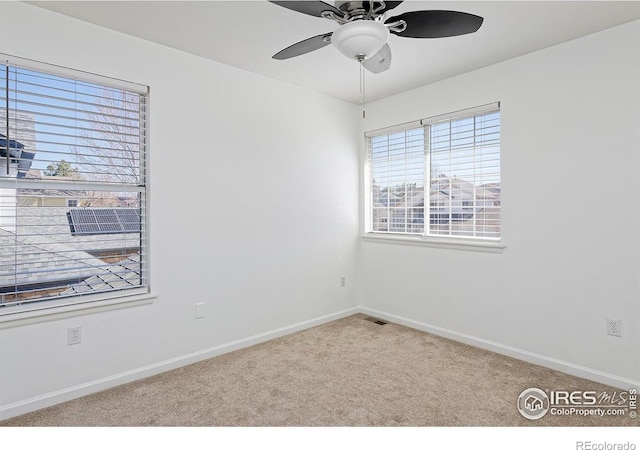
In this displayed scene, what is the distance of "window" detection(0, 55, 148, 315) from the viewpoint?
2.20m

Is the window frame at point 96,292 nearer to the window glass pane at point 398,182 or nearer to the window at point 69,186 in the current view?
the window at point 69,186

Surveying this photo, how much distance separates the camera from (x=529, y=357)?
114 inches

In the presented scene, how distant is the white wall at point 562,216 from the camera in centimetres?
244

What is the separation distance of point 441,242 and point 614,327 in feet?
4.50

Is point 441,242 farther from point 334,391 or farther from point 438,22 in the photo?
point 438,22

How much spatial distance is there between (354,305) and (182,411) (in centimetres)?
236

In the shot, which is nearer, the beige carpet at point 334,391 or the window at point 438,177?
the beige carpet at point 334,391

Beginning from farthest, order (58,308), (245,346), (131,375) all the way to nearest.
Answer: (245,346)
(131,375)
(58,308)

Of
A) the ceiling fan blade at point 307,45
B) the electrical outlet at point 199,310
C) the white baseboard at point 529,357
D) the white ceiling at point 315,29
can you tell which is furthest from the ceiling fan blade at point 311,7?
the white baseboard at point 529,357

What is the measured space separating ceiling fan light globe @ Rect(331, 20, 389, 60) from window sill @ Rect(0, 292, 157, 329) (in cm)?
210

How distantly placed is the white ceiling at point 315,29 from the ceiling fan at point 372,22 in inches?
19.4

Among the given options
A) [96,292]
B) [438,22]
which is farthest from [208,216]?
[438,22]

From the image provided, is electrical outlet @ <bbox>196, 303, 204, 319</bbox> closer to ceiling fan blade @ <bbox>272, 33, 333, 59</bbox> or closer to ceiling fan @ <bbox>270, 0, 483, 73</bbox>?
ceiling fan blade @ <bbox>272, 33, 333, 59</bbox>

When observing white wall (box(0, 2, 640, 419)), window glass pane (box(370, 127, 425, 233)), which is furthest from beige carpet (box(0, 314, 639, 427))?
window glass pane (box(370, 127, 425, 233))
